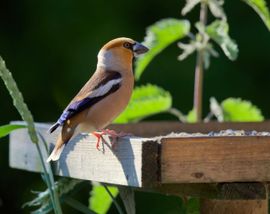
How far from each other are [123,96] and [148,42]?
22.4 inches

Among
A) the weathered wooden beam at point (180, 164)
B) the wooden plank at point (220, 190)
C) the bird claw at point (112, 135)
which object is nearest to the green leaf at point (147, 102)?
the bird claw at point (112, 135)

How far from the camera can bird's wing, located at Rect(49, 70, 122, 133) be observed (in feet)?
11.1

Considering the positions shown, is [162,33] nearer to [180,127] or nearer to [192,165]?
[180,127]

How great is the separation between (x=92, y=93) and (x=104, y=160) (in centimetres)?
45

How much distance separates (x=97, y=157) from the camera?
3160mm

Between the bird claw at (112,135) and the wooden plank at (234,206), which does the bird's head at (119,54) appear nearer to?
the bird claw at (112,135)

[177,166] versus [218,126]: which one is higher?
[177,166]

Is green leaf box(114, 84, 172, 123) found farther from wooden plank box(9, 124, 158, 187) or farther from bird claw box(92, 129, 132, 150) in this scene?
bird claw box(92, 129, 132, 150)

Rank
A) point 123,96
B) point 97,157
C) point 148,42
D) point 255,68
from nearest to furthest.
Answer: point 97,157 → point 123,96 → point 148,42 → point 255,68

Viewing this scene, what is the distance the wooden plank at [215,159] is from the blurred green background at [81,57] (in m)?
3.49

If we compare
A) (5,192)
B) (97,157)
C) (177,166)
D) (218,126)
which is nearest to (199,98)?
(218,126)

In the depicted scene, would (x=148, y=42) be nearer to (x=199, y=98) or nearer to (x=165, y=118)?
(x=199, y=98)

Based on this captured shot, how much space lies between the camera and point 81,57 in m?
6.61

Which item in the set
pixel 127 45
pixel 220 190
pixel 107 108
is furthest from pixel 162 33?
pixel 220 190
